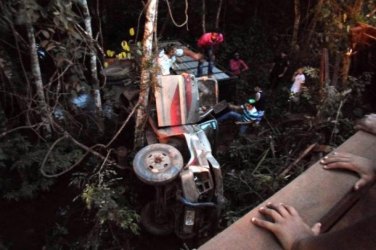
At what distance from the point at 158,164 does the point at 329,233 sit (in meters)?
3.30

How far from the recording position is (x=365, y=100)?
841cm

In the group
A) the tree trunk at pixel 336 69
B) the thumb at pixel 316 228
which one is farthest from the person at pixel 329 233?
the tree trunk at pixel 336 69

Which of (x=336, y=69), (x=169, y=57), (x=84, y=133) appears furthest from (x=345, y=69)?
(x=84, y=133)

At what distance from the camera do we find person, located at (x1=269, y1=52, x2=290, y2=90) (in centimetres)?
1007

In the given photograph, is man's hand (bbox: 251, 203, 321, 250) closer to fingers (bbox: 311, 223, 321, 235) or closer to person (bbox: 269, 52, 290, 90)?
fingers (bbox: 311, 223, 321, 235)

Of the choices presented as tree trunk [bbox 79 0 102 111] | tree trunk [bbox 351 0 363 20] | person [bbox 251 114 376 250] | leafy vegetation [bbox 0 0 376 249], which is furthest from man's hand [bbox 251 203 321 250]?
tree trunk [bbox 351 0 363 20]

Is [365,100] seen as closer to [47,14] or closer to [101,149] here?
[101,149]

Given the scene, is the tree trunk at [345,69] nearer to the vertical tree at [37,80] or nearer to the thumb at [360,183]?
the thumb at [360,183]

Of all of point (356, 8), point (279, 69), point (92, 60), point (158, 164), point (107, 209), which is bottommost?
point (107, 209)

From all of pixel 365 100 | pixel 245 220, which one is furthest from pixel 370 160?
pixel 365 100

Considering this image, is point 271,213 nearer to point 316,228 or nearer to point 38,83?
point 316,228

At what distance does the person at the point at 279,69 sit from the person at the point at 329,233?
783 centimetres

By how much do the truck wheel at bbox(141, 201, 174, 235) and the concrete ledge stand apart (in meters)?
3.20

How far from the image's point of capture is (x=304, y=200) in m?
2.25
